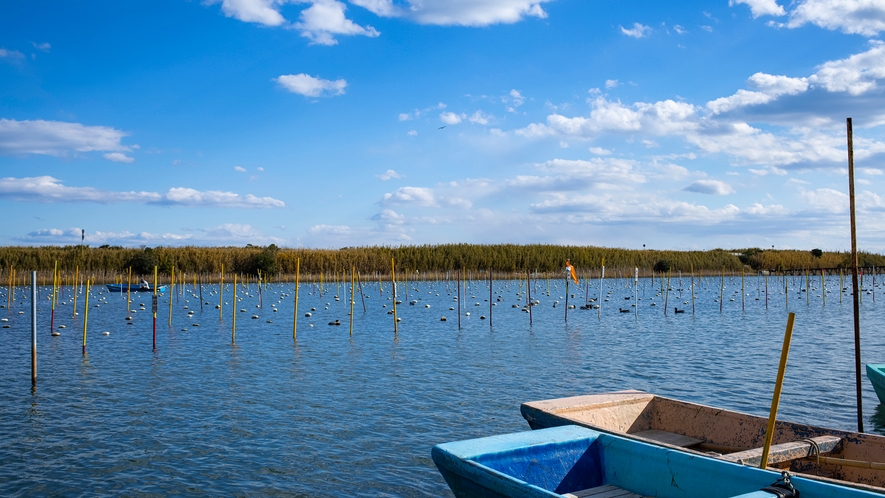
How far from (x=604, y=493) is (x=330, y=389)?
850 centimetres

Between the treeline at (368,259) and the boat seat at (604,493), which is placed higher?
the treeline at (368,259)

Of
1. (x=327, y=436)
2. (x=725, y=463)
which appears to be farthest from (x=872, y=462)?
(x=327, y=436)

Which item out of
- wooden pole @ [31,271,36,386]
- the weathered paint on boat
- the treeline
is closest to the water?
wooden pole @ [31,271,36,386]

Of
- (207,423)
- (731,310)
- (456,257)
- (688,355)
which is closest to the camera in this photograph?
(207,423)

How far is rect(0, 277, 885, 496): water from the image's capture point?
856cm

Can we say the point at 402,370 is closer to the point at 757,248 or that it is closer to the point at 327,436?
the point at 327,436

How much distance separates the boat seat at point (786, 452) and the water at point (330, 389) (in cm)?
338

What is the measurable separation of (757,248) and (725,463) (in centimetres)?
10632

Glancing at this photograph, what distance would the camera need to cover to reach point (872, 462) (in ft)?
19.8

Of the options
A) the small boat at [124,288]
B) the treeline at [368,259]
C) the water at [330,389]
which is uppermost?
the treeline at [368,259]

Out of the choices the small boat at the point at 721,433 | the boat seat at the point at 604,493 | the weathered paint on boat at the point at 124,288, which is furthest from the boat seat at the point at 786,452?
the weathered paint on boat at the point at 124,288

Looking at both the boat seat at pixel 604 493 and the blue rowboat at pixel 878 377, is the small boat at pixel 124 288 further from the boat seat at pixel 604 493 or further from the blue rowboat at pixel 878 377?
the boat seat at pixel 604 493

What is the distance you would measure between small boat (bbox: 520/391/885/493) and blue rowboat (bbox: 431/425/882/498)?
9.5 inches

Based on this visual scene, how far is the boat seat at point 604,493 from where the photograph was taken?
6.05 m
